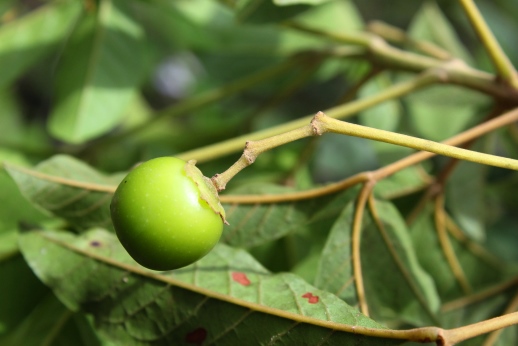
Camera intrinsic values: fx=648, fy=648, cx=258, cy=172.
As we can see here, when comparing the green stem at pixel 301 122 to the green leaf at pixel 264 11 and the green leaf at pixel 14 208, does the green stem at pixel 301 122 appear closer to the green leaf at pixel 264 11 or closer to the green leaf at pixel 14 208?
the green leaf at pixel 264 11

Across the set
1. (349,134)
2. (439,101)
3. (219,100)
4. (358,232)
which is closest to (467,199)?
(439,101)

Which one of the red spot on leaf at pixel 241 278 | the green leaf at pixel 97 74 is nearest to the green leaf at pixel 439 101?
the green leaf at pixel 97 74

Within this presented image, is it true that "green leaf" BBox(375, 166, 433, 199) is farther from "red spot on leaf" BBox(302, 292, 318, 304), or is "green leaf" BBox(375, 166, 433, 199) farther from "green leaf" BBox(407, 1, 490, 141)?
"red spot on leaf" BBox(302, 292, 318, 304)

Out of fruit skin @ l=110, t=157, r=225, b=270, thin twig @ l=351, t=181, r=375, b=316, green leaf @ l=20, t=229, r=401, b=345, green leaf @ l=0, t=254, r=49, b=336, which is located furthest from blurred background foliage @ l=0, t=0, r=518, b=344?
fruit skin @ l=110, t=157, r=225, b=270

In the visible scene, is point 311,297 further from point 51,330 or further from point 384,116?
point 384,116

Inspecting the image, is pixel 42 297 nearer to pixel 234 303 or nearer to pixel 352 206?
pixel 234 303

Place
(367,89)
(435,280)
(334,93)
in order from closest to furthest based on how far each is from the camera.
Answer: (435,280), (367,89), (334,93)

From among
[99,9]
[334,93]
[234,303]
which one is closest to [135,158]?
[99,9]
